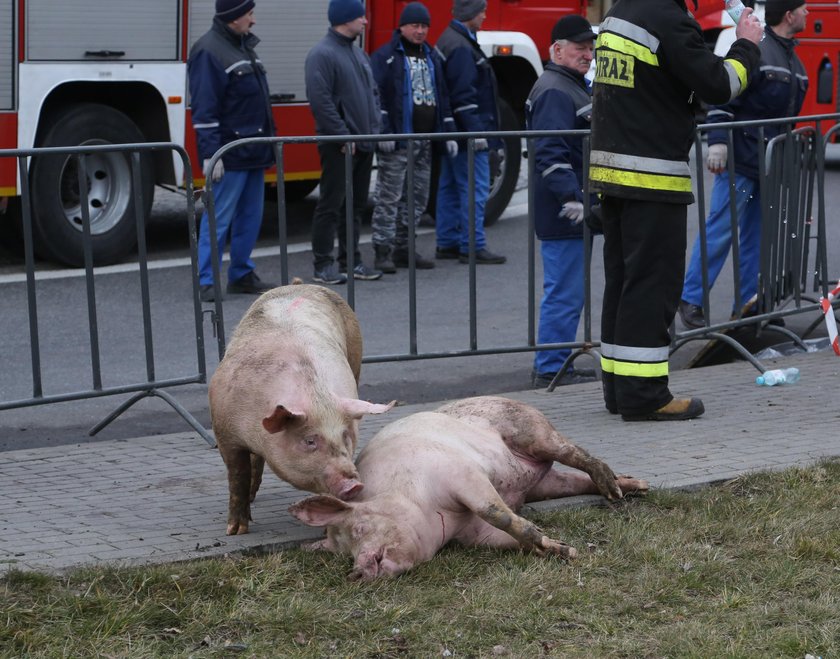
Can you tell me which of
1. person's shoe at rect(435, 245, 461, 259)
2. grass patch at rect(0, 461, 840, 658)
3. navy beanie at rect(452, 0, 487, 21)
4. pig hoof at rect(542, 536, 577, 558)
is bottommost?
grass patch at rect(0, 461, 840, 658)

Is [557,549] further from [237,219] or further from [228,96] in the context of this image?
[228,96]

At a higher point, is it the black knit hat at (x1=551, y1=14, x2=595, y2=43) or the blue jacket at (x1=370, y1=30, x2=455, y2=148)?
the black knit hat at (x1=551, y1=14, x2=595, y2=43)

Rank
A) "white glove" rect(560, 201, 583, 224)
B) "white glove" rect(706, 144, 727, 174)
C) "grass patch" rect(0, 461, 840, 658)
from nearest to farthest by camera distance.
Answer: "grass patch" rect(0, 461, 840, 658), "white glove" rect(560, 201, 583, 224), "white glove" rect(706, 144, 727, 174)

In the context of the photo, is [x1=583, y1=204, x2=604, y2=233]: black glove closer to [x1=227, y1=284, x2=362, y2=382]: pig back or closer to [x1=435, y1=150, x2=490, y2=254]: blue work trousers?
[x1=227, y1=284, x2=362, y2=382]: pig back

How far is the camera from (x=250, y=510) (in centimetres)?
519

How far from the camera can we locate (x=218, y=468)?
594 cm

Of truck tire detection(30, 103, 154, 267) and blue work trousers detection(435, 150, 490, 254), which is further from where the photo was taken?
blue work trousers detection(435, 150, 490, 254)

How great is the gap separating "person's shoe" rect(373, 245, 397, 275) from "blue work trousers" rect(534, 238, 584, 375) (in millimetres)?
3183

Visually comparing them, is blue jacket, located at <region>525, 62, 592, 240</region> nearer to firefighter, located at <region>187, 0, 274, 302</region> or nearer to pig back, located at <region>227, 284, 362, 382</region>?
pig back, located at <region>227, 284, 362, 382</region>

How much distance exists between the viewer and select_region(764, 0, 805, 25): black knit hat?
8.98 meters

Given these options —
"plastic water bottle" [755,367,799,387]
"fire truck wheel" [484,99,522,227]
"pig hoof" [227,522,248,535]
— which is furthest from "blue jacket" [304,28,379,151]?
"pig hoof" [227,522,248,535]

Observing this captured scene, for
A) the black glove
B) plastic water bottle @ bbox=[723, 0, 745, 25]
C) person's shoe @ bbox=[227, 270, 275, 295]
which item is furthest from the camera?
person's shoe @ bbox=[227, 270, 275, 295]

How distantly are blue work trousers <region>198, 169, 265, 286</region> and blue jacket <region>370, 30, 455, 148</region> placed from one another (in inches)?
58.8

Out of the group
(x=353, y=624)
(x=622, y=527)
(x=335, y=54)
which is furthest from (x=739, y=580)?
(x=335, y=54)
